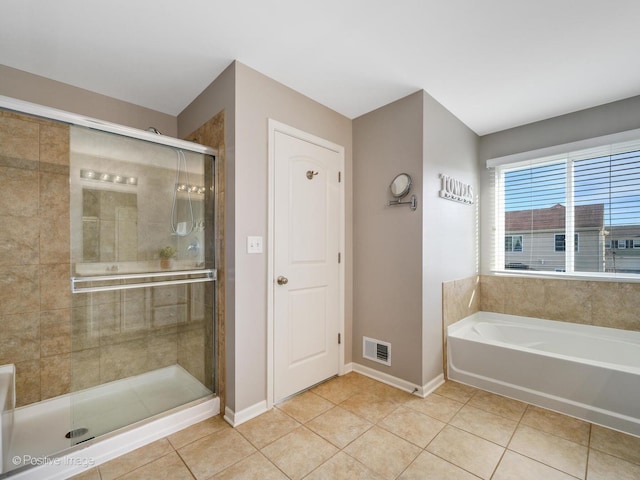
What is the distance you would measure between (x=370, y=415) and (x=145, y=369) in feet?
5.53

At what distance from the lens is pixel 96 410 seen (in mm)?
1763

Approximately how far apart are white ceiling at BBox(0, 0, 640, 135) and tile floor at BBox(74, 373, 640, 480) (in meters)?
2.52

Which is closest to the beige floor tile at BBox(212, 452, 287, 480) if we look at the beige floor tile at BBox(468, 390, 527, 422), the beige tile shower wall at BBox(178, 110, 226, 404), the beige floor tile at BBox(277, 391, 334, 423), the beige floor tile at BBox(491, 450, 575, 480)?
the beige floor tile at BBox(277, 391, 334, 423)

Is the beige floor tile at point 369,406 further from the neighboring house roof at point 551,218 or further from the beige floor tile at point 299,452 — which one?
the neighboring house roof at point 551,218

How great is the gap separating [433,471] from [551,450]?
783mm

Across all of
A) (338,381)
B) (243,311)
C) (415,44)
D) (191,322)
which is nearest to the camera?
(415,44)

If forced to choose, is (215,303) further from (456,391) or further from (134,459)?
(456,391)

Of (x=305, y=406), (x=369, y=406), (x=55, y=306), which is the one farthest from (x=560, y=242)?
(x=55, y=306)

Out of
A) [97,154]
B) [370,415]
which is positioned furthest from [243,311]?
[97,154]

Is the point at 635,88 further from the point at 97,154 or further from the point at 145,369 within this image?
the point at 145,369

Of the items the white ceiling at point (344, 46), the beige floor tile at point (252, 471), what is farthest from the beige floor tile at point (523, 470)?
the white ceiling at point (344, 46)

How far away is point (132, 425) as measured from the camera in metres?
1.79

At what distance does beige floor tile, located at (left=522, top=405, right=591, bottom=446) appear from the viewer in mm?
1853

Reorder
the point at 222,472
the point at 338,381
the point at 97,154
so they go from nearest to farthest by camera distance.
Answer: the point at 222,472 → the point at 97,154 → the point at 338,381
